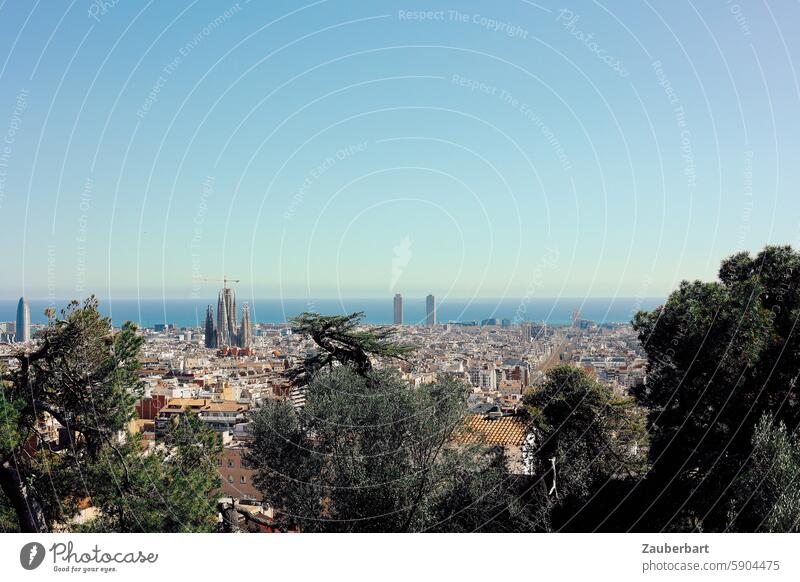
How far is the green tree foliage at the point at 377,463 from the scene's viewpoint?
237 inches

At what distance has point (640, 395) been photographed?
7977 millimetres

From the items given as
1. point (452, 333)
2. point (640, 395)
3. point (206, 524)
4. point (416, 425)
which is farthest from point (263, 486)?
point (452, 333)

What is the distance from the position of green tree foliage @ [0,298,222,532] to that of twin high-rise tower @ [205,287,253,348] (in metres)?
26.8

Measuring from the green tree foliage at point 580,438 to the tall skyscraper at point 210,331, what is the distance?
96.4 feet

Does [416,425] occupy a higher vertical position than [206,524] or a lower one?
higher

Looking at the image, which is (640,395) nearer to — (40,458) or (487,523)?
(487,523)

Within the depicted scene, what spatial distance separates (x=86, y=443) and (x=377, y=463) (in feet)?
8.50

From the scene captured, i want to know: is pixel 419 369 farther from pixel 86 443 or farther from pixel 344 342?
pixel 86 443

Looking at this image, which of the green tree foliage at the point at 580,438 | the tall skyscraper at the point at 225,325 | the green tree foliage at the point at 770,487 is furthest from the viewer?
the tall skyscraper at the point at 225,325

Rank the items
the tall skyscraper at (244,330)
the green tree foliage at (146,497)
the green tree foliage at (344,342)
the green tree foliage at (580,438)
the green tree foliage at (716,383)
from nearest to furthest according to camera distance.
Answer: the green tree foliage at (146,497)
the green tree foliage at (716,383)
the green tree foliage at (580,438)
the green tree foliage at (344,342)
the tall skyscraper at (244,330)

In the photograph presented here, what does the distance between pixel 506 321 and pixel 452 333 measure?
241cm

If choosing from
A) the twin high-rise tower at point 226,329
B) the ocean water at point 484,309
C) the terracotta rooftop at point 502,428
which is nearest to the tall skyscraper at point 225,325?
the twin high-rise tower at point 226,329

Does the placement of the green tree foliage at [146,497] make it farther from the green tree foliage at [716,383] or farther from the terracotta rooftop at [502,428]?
the terracotta rooftop at [502,428]

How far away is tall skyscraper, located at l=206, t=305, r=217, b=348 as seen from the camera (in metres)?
37.1
